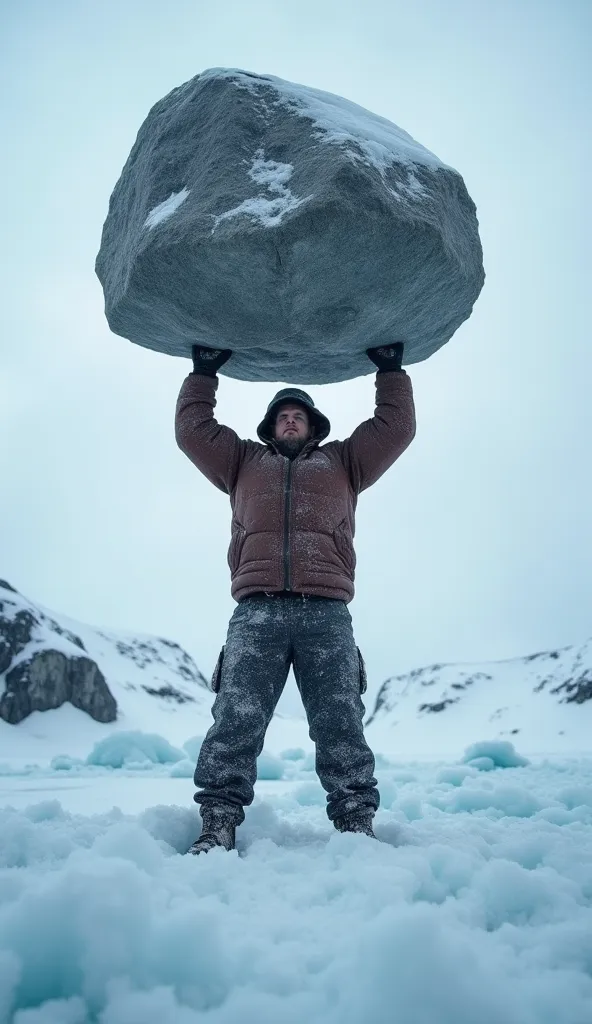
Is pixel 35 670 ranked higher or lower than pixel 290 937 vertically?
higher

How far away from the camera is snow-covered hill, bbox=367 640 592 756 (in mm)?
28556

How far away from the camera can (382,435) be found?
3076mm

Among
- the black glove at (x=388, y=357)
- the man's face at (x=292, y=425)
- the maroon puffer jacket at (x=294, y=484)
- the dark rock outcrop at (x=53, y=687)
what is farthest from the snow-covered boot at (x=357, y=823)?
the dark rock outcrop at (x=53, y=687)

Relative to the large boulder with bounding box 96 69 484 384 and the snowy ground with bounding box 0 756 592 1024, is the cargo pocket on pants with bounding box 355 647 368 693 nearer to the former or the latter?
the snowy ground with bounding box 0 756 592 1024

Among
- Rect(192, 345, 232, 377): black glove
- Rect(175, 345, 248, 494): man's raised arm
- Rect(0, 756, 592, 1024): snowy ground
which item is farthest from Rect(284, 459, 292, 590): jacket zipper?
Rect(0, 756, 592, 1024): snowy ground

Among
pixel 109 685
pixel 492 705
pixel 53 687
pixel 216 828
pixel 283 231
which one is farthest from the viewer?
pixel 492 705

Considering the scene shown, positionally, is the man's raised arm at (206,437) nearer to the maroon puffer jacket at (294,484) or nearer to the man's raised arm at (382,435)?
the maroon puffer jacket at (294,484)

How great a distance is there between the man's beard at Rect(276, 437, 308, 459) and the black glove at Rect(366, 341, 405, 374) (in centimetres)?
60

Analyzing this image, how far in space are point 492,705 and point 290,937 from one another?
3842 cm

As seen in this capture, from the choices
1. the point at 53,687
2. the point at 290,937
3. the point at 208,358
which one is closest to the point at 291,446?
the point at 208,358

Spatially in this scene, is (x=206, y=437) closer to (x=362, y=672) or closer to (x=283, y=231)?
(x=283, y=231)

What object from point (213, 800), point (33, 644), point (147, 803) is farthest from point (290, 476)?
point (33, 644)

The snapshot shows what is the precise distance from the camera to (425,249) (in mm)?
2754

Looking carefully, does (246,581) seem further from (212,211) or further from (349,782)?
(212,211)
